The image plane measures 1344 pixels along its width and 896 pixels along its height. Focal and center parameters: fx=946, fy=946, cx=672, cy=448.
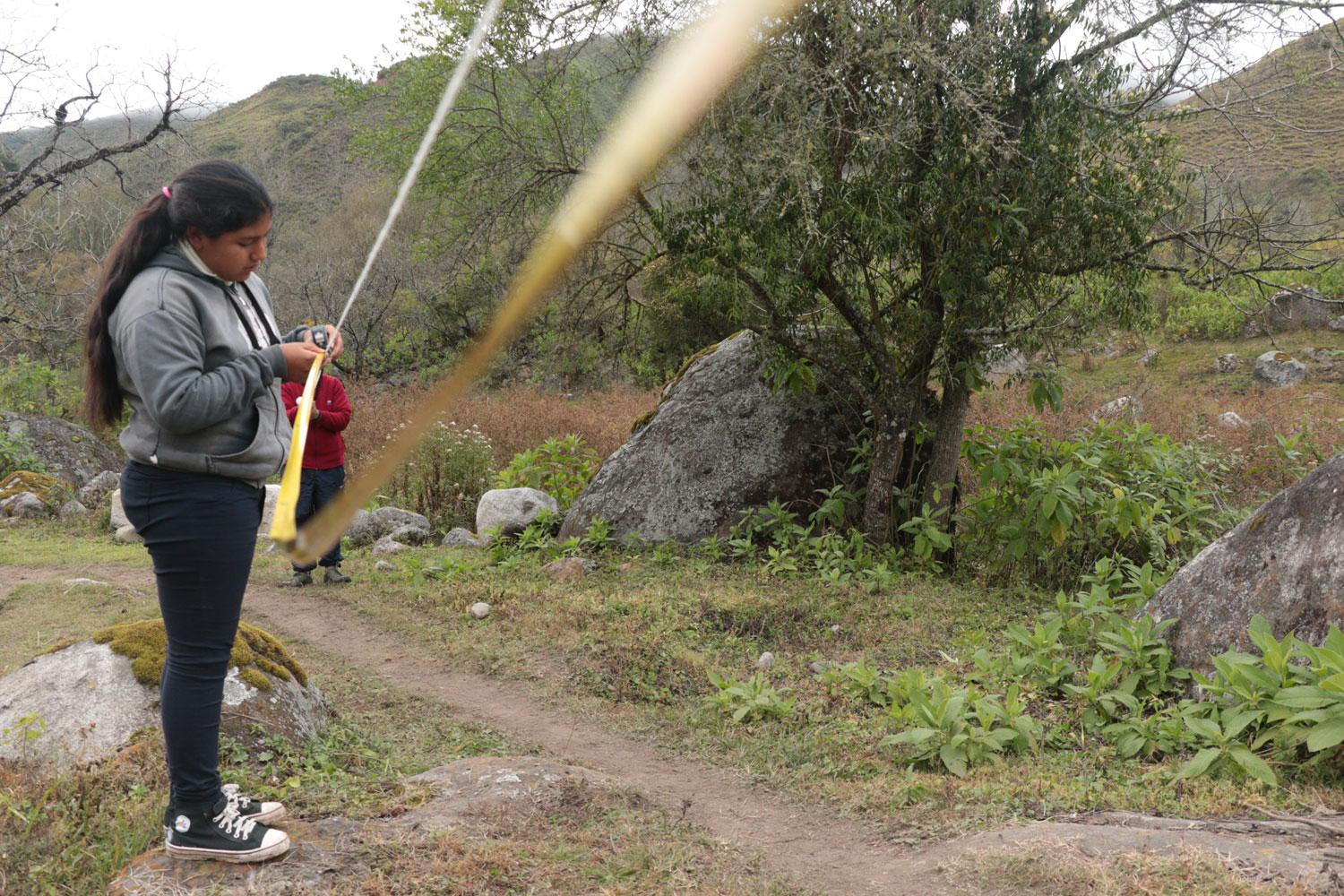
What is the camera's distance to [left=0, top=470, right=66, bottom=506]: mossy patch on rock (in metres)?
12.6

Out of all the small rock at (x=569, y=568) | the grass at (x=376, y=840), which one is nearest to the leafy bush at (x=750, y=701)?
the grass at (x=376, y=840)

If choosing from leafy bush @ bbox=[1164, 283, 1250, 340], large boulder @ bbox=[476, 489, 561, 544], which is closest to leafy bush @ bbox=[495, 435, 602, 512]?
large boulder @ bbox=[476, 489, 561, 544]

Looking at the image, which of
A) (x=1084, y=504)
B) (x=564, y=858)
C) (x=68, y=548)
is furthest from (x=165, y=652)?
(x=68, y=548)

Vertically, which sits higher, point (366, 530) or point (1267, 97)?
point (1267, 97)

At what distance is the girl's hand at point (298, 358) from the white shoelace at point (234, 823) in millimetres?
1388

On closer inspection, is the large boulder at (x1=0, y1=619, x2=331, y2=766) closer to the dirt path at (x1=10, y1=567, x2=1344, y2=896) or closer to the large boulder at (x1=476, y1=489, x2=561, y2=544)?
the dirt path at (x1=10, y1=567, x2=1344, y2=896)

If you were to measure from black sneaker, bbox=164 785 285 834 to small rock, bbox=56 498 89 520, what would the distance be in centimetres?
1082

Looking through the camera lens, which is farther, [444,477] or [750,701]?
[444,477]

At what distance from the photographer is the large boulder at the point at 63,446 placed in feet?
47.2

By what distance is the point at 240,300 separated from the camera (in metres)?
3.08

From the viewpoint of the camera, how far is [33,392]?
55.6 ft

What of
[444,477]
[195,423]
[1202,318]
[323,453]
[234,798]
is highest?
[1202,318]

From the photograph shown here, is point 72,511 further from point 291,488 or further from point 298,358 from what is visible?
point 291,488

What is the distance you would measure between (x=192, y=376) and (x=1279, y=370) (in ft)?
57.8
